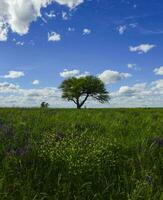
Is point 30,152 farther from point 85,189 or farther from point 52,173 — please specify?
point 85,189

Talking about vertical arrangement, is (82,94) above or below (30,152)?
above

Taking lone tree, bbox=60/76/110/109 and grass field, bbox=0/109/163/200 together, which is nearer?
grass field, bbox=0/109/163/200

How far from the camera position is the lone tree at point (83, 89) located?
3659 inches

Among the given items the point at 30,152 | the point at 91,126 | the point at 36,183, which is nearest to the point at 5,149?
the point at 30,152

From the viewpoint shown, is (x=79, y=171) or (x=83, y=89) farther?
(x=83, y=89)

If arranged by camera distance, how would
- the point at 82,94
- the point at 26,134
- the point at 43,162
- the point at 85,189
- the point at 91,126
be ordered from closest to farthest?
the point at 85,189
the point at 43,162
the point at 26,134
the point at 91,126
the point at 82,94

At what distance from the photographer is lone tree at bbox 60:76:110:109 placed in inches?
3659

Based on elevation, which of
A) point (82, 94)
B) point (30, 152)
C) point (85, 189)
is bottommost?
point (85, 189)

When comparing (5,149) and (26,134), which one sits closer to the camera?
(5,149)

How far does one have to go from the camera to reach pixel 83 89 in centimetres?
9350

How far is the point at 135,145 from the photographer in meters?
7.17

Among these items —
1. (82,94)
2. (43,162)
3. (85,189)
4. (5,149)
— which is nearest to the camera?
(85,189)

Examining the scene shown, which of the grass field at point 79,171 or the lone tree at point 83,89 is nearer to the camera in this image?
the grass field at point 79,171

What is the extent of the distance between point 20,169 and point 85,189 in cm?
110
